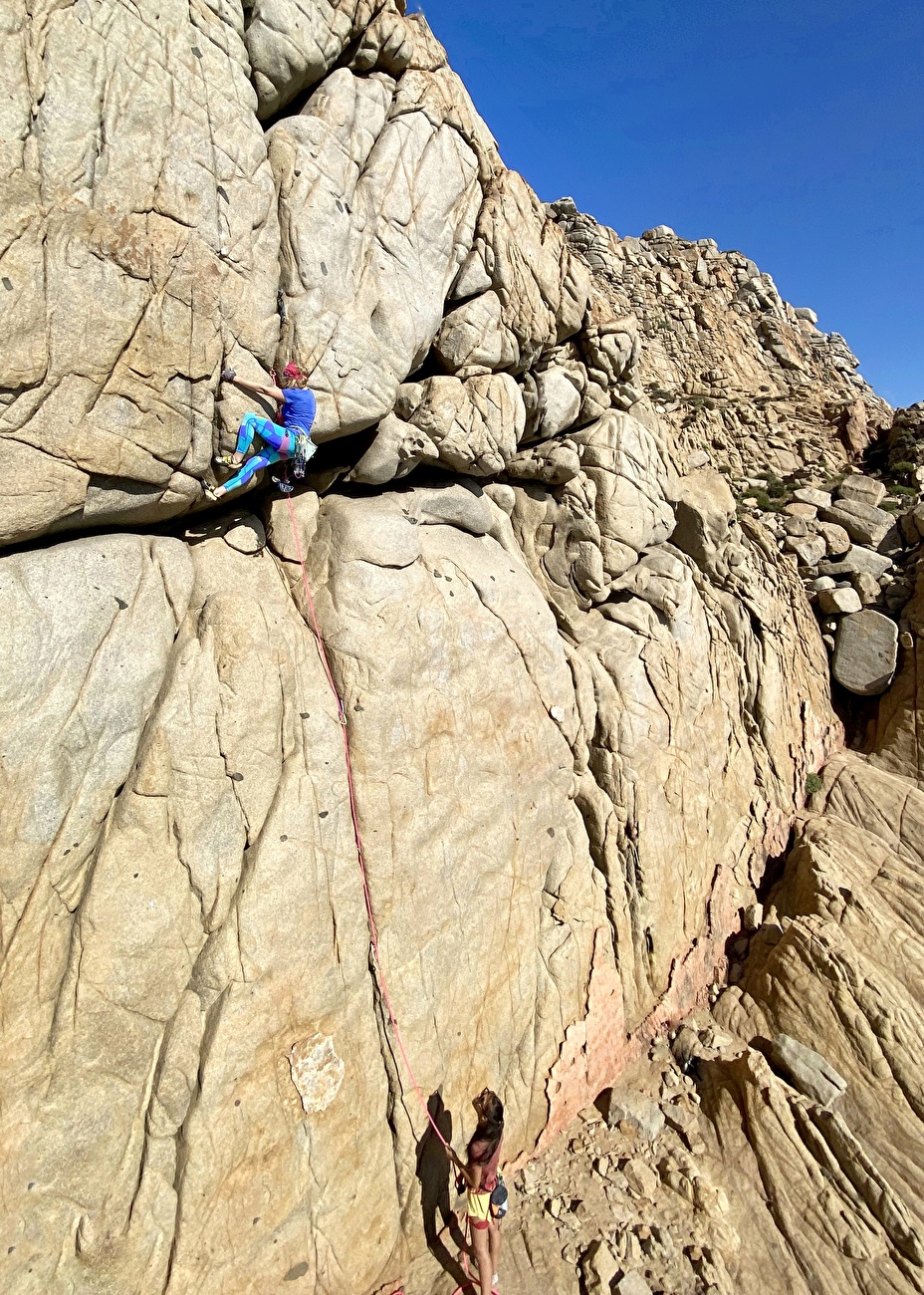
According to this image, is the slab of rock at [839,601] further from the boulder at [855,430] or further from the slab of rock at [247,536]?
the slab of rock at [247,536]

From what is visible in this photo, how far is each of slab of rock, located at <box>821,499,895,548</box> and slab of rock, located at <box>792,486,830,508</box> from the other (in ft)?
1.17

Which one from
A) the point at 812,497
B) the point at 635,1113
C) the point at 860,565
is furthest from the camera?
the point at 812,497

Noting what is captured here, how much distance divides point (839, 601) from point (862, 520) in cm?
367

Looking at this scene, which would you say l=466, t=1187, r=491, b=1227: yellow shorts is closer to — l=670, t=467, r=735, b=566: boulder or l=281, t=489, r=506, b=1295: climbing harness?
l=281, t=489, r=506, b=1295: climbing harness

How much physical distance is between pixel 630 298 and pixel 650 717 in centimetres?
2440

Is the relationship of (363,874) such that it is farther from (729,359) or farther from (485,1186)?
(729,359)

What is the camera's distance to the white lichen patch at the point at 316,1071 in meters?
5.86

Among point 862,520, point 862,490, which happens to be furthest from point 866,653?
point 862,490

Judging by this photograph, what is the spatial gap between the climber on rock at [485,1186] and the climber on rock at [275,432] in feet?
23.8

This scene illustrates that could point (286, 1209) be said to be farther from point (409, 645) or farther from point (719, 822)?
point (719, 822)

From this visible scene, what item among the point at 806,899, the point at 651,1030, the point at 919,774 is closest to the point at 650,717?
the point at 806,899

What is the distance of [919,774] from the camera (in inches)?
524

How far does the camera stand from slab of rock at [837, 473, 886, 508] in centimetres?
1862

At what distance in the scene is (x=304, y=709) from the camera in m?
6.70
